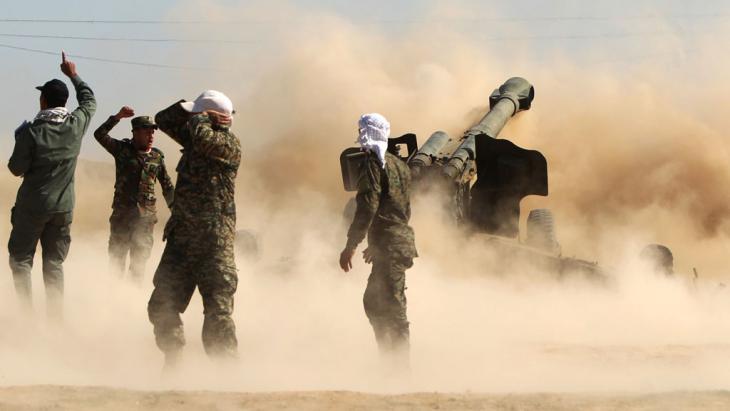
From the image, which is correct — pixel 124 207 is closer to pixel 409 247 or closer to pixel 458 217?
pixel 409 247

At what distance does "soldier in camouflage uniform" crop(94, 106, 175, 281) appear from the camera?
8969 millimetres

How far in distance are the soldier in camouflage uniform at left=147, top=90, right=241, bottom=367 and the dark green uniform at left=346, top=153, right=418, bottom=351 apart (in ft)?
3.59

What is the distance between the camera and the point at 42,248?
7367 mm

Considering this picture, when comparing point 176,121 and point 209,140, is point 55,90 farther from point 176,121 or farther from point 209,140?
point 209,140

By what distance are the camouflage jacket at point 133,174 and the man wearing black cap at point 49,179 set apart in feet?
4.99

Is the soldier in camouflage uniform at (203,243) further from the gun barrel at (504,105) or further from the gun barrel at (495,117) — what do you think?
the gun barrel at (504,105)

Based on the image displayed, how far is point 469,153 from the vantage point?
13.3 metres

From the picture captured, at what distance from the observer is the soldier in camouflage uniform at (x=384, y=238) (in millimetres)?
7043

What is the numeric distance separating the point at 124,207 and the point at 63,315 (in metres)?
1.37

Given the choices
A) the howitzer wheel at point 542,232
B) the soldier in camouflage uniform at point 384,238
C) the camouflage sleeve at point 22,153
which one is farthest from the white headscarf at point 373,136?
the howitzer wheel at point 542,232

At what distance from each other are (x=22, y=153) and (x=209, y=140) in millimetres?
1639

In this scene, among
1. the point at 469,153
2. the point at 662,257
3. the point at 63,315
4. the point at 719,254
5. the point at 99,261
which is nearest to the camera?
the point at 63,315

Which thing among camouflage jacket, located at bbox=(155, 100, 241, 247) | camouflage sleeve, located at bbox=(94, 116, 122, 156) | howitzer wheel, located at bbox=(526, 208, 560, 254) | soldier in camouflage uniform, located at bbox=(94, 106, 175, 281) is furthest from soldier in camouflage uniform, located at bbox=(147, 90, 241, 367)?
howitzer wheel, located at bbox=(526, 208, 560, 254)

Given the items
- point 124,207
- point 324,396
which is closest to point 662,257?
point 124,207
